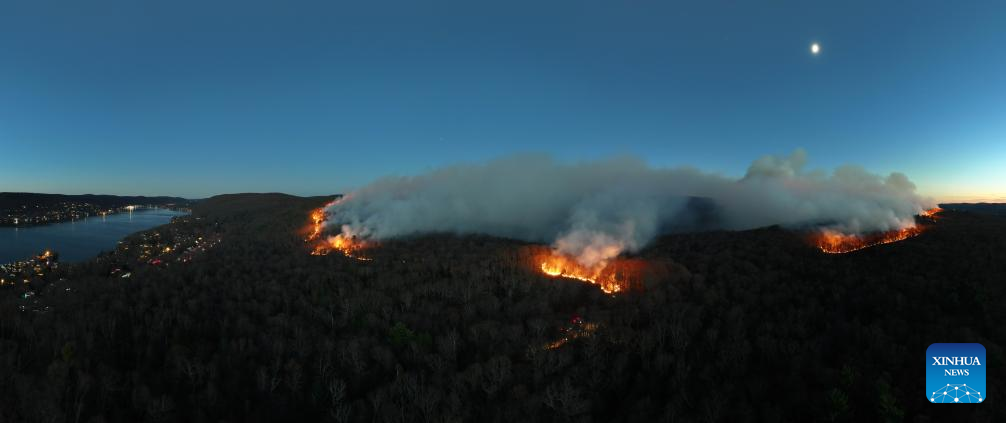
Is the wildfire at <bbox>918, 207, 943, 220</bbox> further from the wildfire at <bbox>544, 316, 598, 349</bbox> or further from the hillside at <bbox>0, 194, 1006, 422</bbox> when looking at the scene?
the wildfire at <bbox>544, 316, 598, 349</bbox>

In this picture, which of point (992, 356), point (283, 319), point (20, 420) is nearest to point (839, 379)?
point (992, 356)

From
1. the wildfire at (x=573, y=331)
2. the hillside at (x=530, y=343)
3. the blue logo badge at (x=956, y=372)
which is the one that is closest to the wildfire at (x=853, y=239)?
the hillside at (x=530, y=343)

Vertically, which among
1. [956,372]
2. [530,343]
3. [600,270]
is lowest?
[530,343]

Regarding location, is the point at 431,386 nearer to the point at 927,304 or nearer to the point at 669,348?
the point at 669,348

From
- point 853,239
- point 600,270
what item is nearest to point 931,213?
point 853,239

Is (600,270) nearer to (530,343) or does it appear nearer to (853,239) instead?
(530,343)

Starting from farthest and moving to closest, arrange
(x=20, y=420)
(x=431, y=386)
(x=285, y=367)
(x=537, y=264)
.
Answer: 1. (x=537, y=264)
2. (x=285, y=367)
3. (x=431, y=386)
4. (x=20, y=420)

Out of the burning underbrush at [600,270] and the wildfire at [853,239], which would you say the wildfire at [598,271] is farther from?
the wildfire at [853,239]
